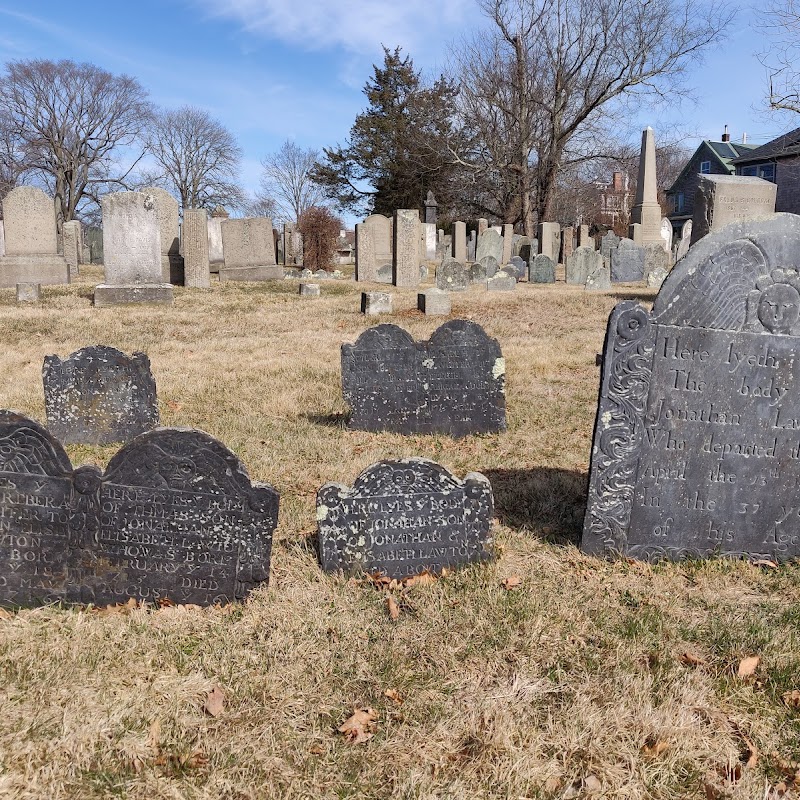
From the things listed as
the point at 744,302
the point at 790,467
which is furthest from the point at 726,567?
the point at 744,302

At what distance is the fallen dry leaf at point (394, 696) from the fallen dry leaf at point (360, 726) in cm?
10

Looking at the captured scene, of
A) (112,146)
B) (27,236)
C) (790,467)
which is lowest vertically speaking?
(790,467)

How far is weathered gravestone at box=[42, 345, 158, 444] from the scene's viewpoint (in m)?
6.12

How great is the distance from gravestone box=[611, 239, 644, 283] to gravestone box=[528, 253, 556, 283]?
6.26 feet

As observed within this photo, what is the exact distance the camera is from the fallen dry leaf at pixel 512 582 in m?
3.62

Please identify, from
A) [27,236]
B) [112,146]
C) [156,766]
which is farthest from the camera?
[112,146]

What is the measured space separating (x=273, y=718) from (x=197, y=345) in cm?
855

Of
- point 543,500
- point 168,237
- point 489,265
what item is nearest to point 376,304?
point 168,237

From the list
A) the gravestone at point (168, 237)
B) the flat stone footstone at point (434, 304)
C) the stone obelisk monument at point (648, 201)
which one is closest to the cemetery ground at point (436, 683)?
the flat stone footstone at point (434, 304)

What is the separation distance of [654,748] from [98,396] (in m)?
5.32

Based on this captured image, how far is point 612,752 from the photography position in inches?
97.7

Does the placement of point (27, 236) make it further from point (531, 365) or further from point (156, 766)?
point (156, 766)

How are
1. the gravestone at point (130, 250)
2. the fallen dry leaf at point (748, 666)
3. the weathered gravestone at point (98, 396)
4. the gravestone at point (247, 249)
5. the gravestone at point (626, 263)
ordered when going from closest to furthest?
1. the fallen dry leaf at point (748, 666)
2. the weathered gravestone at point (98, 396)
3. the gravestone at point (130, 250)
4. the gravestone at point (247, 249)
5. the gravestone at point (626, 263)

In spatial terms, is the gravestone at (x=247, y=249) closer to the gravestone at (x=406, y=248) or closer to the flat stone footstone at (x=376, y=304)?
the gravestone at (x=406, y=248)
